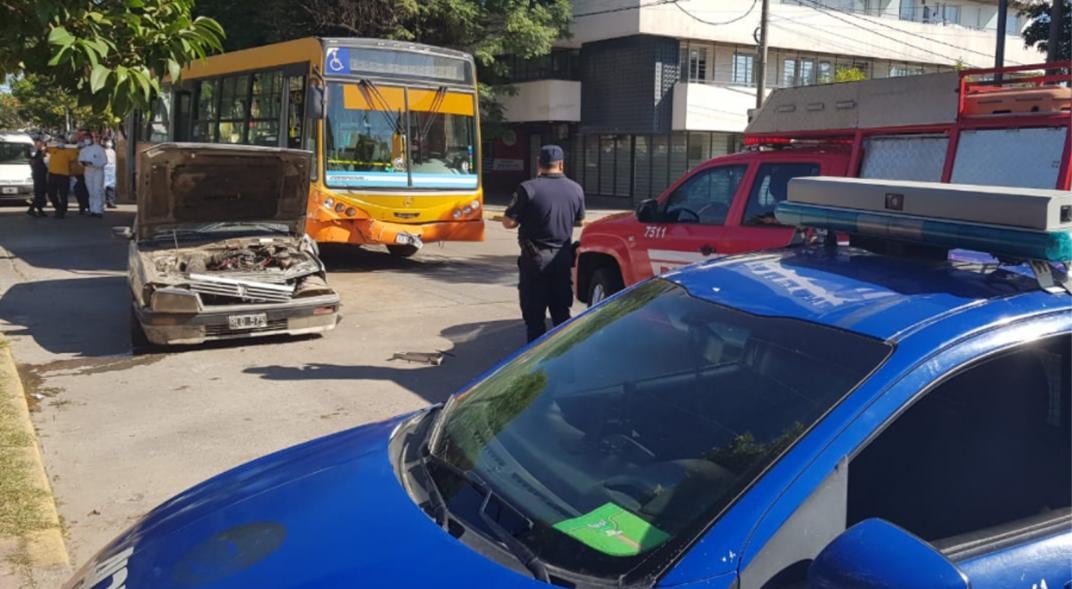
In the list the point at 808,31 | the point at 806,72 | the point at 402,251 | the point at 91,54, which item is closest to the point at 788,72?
the point at 806,72

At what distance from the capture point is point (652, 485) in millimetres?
2393

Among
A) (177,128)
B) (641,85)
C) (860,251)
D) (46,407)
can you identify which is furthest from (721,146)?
(860,251)

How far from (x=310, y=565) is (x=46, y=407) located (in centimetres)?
603

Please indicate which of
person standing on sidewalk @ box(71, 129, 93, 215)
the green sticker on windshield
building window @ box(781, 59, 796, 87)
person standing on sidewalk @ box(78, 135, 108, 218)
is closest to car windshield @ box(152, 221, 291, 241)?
the green sticker on windshield

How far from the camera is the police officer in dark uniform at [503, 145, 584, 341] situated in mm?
7582

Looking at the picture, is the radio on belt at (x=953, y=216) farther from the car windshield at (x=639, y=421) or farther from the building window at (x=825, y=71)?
the building window at (x=825, y=71)

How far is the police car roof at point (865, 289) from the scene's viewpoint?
242 centimetres

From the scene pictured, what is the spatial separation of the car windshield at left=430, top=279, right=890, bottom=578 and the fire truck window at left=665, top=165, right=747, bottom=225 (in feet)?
16.0

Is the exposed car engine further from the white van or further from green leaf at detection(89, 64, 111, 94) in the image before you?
the white van

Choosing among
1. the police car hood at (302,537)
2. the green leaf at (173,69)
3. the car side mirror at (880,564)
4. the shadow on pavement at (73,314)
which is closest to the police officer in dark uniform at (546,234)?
the green leaf at (173,69)

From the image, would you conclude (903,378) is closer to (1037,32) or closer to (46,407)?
(46,407)

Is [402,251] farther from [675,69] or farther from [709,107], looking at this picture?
[675,69]

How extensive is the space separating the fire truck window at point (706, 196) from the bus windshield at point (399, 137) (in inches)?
262

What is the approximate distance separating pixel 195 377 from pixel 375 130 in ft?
21.9
